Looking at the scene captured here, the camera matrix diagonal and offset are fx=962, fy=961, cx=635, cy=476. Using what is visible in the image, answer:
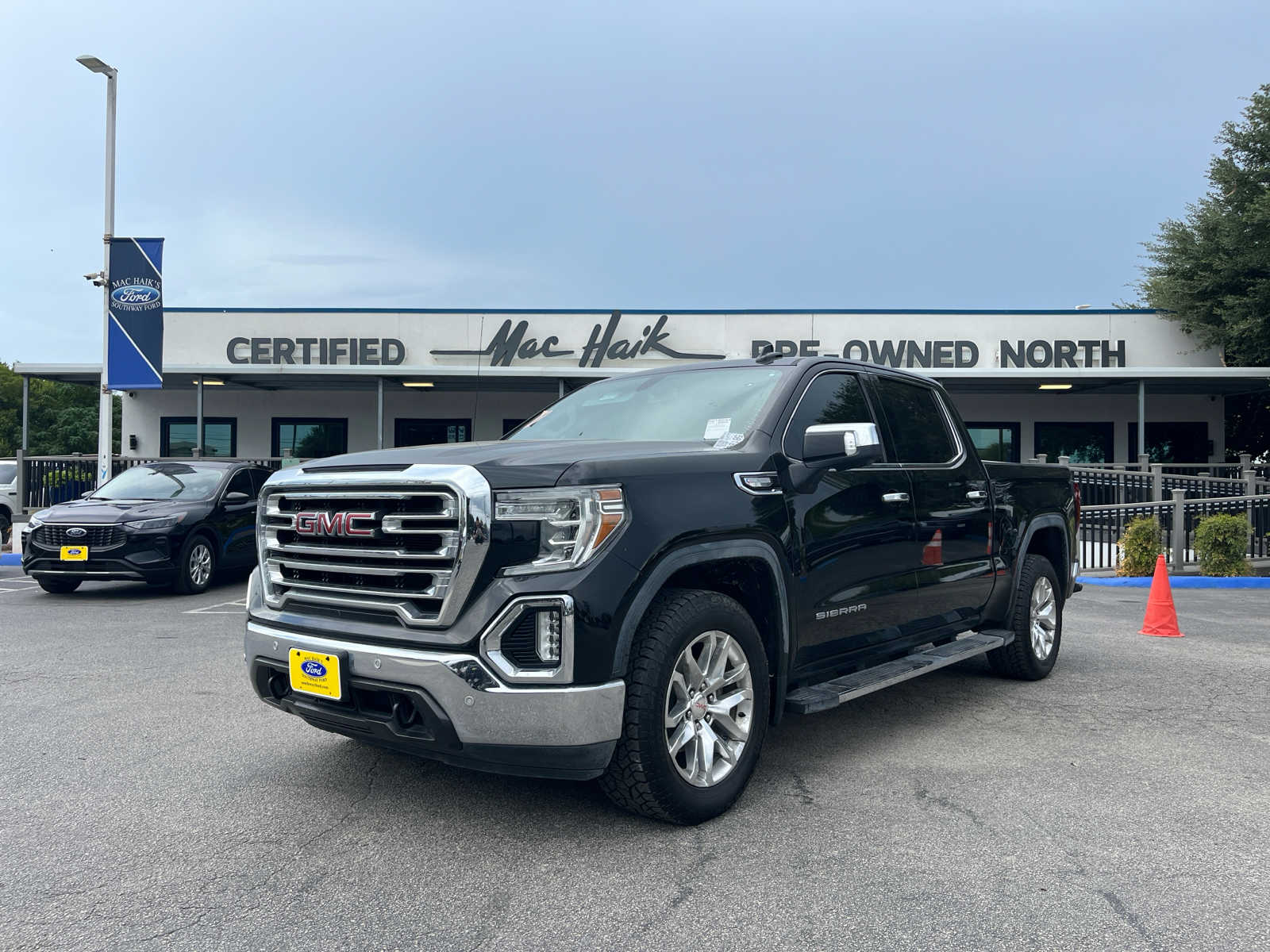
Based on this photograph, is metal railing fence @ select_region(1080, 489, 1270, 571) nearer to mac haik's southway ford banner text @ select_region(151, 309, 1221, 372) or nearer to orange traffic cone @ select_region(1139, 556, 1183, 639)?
orange traffic cone @ select_region(1139, 556, 1183, 639)

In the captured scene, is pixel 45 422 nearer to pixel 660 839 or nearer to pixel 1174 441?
pixel 1174 441

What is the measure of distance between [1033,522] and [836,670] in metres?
2.52

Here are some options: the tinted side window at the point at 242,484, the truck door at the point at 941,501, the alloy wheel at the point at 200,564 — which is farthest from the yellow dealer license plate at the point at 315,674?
the tinted side window at the point at 242,484

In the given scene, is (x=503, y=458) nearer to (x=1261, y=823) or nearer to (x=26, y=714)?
(x=1261, y=823)

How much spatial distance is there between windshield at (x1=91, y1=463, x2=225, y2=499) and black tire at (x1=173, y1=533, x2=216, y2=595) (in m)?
0.62

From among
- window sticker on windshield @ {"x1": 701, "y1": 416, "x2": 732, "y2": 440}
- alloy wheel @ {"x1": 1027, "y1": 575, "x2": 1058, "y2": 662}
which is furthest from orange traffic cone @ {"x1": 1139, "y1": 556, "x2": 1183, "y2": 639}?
window sticker on windshield @ {"x1": 701, "y1": 416, "x2": 732, "y2": 440}

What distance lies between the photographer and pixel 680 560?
363cm

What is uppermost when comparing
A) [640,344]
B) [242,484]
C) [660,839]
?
[640,344]

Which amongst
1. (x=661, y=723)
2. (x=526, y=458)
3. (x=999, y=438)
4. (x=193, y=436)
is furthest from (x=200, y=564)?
(x=999, y=438)

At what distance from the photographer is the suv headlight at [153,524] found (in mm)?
10547

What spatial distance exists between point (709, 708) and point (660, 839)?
1.69 ft

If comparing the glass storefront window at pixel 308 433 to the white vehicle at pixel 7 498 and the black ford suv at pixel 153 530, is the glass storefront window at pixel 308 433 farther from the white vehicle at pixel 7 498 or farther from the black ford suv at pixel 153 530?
the black ford suv at pixel 153 530

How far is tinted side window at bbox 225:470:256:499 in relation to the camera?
39.4ft

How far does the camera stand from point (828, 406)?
482 centimetres
